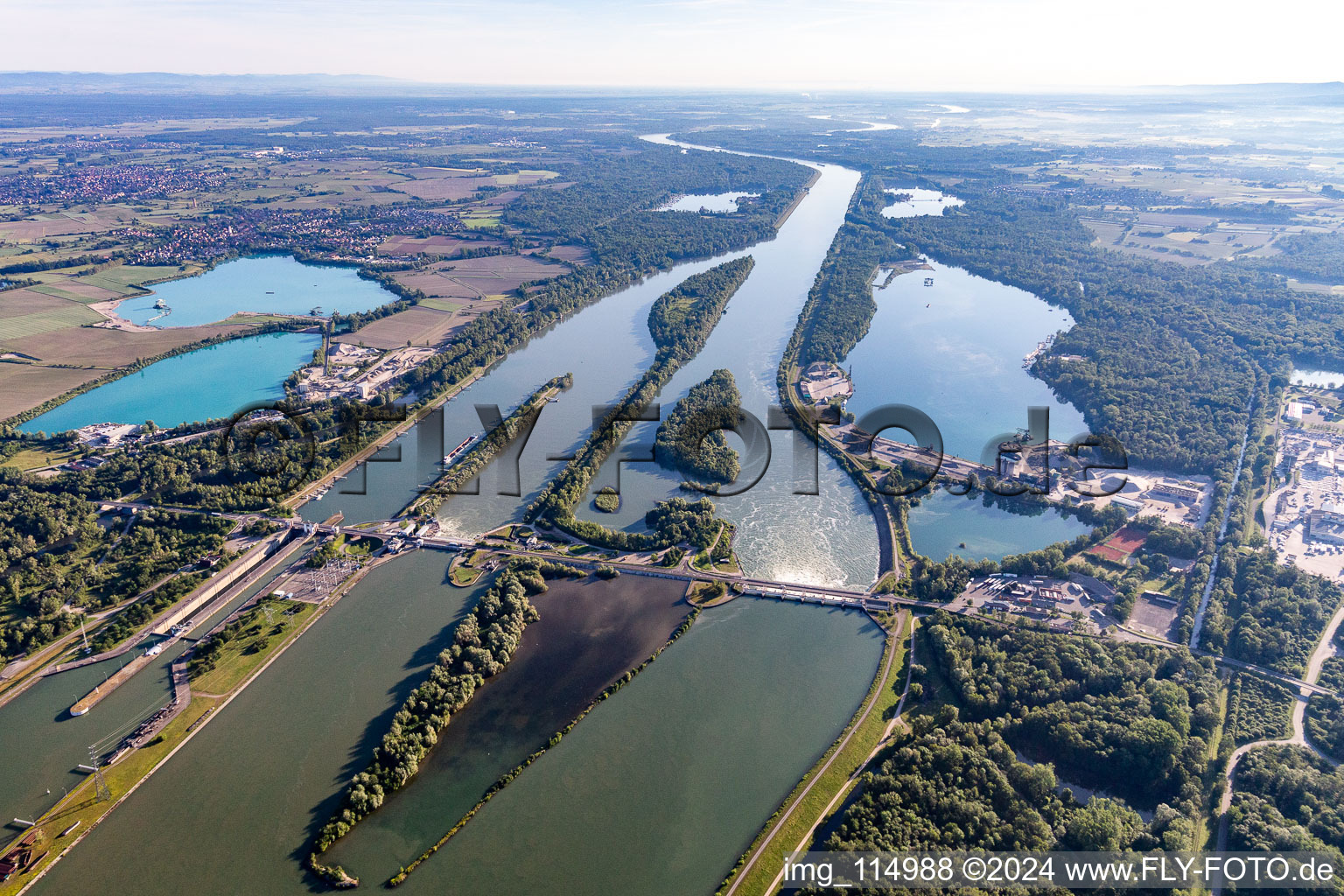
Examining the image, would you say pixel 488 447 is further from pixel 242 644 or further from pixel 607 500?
pixel 242 644

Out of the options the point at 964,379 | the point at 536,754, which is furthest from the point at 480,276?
the point at 536,754

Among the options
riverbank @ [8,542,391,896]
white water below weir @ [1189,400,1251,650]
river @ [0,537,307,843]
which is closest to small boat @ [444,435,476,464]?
riverbank @ [8,542,391,896]

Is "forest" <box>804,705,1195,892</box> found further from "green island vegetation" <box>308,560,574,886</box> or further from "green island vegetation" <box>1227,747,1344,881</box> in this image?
"green island vegetation" <box>308,560,574,886</box>

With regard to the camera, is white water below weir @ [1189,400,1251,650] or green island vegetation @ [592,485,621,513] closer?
white water below weir @ [1189,400,1251,650]

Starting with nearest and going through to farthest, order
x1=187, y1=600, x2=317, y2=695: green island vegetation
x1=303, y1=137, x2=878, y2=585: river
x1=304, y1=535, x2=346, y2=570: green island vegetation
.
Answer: x1=187, y1=600, x2=317, y2=695: green island vegetation
x1=304, y1=535, x2=346, y2=570: green island vegetation
x1=303, y1=137, x2=878, y2=585: river

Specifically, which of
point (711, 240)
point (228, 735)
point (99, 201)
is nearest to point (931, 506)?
point (228, 735)

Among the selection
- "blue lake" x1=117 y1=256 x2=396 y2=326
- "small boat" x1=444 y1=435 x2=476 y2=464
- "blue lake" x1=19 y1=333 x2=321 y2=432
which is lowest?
"small boat" x1=444 y1=435 x2=476 y2=464
